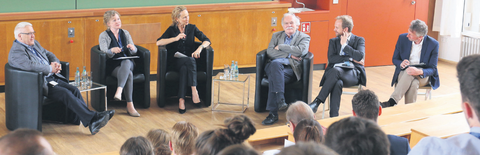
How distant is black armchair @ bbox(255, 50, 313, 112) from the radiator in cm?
391

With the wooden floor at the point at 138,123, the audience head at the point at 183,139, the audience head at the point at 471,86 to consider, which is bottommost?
the wooden floor at the point at 138,123

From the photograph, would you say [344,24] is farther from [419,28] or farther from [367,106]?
[367,106]

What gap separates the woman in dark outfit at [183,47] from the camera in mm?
Answer: 5188

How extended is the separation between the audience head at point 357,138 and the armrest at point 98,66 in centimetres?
399

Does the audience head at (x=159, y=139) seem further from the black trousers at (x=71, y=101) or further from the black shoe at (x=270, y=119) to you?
the black shoe at (x=270, y=119)

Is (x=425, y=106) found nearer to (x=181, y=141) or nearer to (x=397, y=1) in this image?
(x=181, y=141)

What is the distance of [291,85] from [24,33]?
2682 mm

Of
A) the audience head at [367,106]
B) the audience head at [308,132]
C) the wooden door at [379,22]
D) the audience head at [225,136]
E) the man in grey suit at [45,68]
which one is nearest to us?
the audience head at [225,136]

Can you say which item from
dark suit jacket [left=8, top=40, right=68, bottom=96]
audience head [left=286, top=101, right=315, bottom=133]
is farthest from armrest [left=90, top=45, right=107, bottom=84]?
audience head [left=286, top=101, right=315, bottom=133]

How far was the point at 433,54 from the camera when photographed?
4949mm

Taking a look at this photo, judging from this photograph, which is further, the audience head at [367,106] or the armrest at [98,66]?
the armrest at [98,66]

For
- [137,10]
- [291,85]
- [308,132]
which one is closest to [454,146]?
[308,132]

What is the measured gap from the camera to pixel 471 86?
1379 mm

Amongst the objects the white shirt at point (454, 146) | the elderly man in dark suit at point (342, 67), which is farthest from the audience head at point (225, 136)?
the elderly man in dark suit at point (342, 67)
